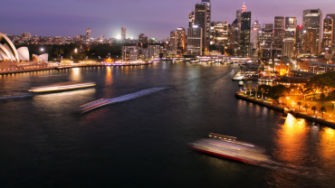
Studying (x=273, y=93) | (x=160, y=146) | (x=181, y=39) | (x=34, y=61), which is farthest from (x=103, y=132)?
(x=181, y=39)

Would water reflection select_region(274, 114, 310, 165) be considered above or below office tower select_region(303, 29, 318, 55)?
below

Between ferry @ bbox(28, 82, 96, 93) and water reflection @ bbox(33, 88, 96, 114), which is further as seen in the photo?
ferry @ bbox(28, 82, 96, 93)

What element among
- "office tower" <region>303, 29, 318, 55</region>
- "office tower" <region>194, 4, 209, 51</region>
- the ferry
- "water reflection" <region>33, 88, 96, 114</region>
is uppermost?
"office tower" <region>194, 4, 209, 51</region>

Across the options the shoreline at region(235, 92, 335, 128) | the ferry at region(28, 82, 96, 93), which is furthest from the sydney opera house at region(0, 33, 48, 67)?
the shoreline at region(235, 92, 335, 128)

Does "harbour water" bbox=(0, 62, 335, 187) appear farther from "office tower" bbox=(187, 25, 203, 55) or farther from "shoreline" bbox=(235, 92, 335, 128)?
"office tower" bbox=(187, 25, 203, 55)

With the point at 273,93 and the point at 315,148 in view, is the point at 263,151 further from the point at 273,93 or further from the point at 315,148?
the point at 273,93

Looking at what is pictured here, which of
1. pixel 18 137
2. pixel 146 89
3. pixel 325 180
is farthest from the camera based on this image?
pixel 146 89
